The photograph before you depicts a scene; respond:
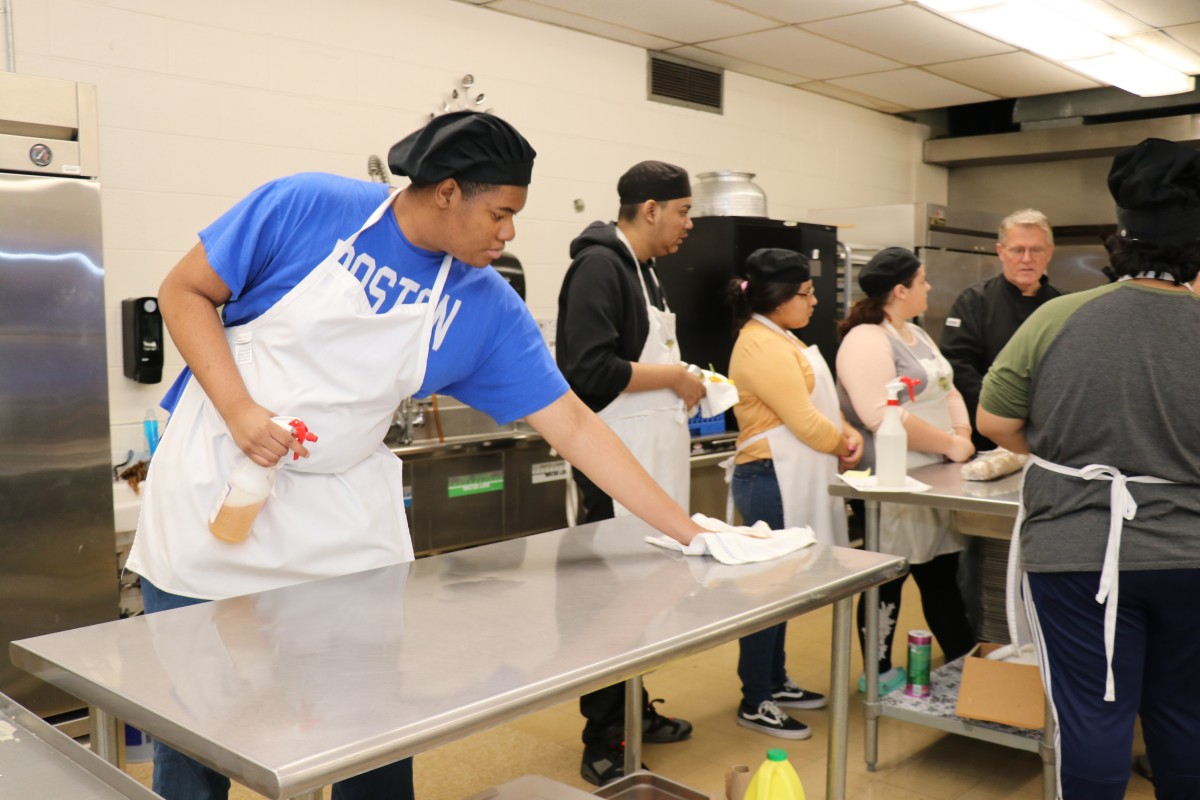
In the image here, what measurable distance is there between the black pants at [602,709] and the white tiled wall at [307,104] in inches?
66.8

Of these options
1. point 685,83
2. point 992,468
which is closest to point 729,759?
point 992,468

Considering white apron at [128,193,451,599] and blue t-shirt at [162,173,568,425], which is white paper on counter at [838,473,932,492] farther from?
white apron at [128,193,451,599]

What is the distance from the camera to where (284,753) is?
1.03 m

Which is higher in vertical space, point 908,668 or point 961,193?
point 961,193

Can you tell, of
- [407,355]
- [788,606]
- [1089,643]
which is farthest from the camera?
[1089,643]

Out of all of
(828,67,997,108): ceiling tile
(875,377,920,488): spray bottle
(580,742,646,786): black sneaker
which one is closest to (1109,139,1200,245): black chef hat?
(875,377,920,488): spray bottle

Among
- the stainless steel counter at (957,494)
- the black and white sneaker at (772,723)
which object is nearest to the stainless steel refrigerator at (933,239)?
the stainless steel counter at (957,494)

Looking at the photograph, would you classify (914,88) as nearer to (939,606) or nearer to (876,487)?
(939,606)

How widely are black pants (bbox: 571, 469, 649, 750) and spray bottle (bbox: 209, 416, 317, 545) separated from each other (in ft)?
4.79

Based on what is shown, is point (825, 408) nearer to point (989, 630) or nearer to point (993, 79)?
point (989, 630)

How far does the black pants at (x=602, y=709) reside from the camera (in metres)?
3.01

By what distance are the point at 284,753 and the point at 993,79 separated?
6.25 metres

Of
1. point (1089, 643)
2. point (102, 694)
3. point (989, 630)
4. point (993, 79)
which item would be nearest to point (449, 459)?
point (989, 630)

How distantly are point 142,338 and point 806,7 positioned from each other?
3137mm
